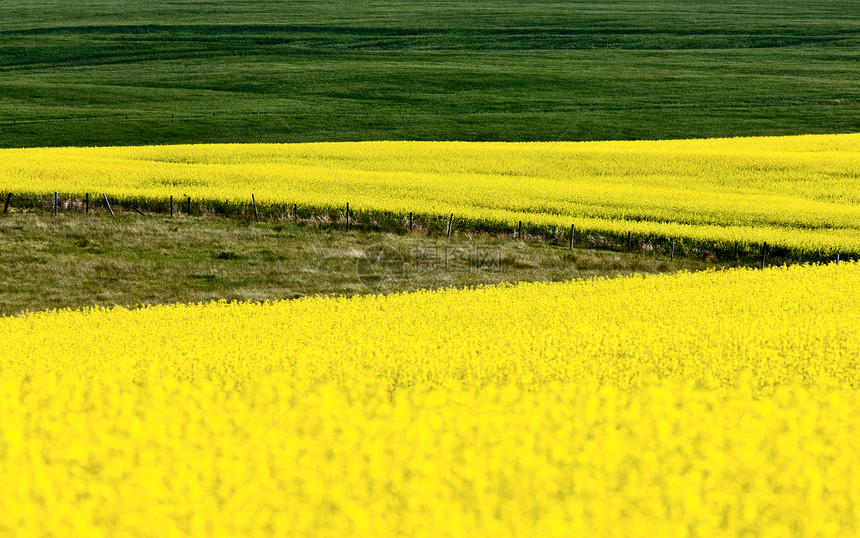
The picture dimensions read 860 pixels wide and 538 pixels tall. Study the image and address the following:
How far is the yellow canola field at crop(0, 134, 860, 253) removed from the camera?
2462cm

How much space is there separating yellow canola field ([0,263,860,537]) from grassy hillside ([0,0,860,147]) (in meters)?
37.6

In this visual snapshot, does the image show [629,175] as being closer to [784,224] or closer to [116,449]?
[784,224]

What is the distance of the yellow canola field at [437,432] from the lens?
20.0 ft

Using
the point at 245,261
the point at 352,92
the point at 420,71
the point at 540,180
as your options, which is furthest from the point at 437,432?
the point at 420,71

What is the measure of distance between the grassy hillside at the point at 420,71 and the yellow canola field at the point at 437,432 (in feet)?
123

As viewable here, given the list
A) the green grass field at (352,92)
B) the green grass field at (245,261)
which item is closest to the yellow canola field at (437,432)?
the green grass field at (245,261)

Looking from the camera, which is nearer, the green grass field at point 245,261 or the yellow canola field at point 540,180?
the green grass field at point 245,261

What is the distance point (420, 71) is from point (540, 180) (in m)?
35.9

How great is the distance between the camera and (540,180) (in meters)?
31.2

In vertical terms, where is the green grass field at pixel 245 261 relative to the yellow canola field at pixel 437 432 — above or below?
below

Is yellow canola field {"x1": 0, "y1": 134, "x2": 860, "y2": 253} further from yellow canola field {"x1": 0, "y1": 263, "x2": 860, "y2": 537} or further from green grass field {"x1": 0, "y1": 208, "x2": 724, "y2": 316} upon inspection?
yellow canola field {"x1": 0, "y1": 263, "x2": 860, "y2": 537}

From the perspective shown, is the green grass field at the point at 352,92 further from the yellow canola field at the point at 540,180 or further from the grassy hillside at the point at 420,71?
the yellow canola field at the point at 540,180

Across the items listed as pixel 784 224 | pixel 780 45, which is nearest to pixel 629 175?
pixel 784 224

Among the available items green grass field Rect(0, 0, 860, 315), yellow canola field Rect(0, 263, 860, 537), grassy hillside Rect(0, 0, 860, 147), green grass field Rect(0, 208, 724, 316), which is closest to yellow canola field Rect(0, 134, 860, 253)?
green grass field Rect(0, 208, 724, 316)
